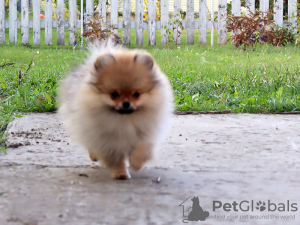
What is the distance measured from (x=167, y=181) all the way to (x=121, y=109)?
1.44ft

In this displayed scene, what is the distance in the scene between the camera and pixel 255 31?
34.1 ft

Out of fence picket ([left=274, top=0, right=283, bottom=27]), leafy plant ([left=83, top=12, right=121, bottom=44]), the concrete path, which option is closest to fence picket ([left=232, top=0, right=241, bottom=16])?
fence picket ([left=274, top=0, right=283, bottom=27])

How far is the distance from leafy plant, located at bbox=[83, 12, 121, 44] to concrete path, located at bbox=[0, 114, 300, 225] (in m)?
6.77

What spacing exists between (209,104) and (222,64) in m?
2.45

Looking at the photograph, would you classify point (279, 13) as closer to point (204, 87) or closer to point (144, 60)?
point (204, 87)

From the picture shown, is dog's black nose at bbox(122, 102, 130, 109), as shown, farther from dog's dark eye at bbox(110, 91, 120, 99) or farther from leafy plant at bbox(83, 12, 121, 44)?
leafy plant at bbox(83, 12, 121, 44)

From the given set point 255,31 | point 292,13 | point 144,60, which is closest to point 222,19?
point 255,31

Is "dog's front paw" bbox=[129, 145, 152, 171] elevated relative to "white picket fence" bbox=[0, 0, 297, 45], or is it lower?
lower

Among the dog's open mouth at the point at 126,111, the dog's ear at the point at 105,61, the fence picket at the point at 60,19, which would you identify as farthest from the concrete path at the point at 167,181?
the fence picket at the point at 60,19

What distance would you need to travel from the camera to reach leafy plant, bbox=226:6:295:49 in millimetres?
10055

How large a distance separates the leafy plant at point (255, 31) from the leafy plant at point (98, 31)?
2438 mm

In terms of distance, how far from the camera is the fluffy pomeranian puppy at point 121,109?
2.47 metres

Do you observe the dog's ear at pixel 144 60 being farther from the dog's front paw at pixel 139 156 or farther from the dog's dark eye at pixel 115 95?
the dog's front paw at pixel 139 156

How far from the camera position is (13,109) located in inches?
181
